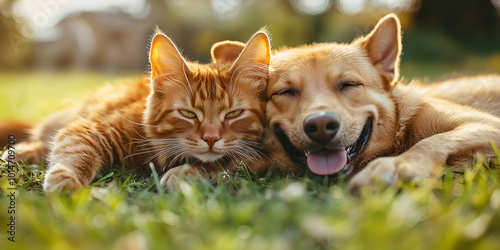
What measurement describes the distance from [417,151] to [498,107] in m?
1.59

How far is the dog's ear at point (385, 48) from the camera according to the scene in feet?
10.3

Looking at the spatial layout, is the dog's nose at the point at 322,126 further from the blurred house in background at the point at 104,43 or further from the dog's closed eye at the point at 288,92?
the blurred house in background at the point at 104,43

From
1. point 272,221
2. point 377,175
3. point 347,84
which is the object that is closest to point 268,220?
point 272,221

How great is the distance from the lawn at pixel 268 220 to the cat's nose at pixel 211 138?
2.09 ft

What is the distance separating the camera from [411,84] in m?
3.40

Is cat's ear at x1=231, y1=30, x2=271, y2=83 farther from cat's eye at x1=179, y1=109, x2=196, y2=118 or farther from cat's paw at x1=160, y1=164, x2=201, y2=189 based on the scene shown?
cat's paw at x1=160, y1=164, x2=201, y2=189

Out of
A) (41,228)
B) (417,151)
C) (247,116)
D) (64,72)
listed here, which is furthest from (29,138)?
(64,72)

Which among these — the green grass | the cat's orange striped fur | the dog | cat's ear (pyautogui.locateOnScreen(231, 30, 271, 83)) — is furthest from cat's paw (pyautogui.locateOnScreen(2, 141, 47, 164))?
the dog

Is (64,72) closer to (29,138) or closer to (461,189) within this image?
(29,138)

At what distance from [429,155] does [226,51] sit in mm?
2013

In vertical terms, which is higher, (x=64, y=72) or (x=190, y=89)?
(x=190, y=89)

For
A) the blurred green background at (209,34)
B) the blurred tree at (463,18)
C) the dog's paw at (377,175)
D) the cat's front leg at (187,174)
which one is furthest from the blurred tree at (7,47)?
the blurred tree at (463,18)

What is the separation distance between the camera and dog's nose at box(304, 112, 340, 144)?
8.00ft

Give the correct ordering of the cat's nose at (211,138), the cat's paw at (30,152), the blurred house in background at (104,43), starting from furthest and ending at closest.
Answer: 1. the blurred house in background at (104,43)
2. the cat's paw at (30,152)
3. the cat's nose at (211,138)
